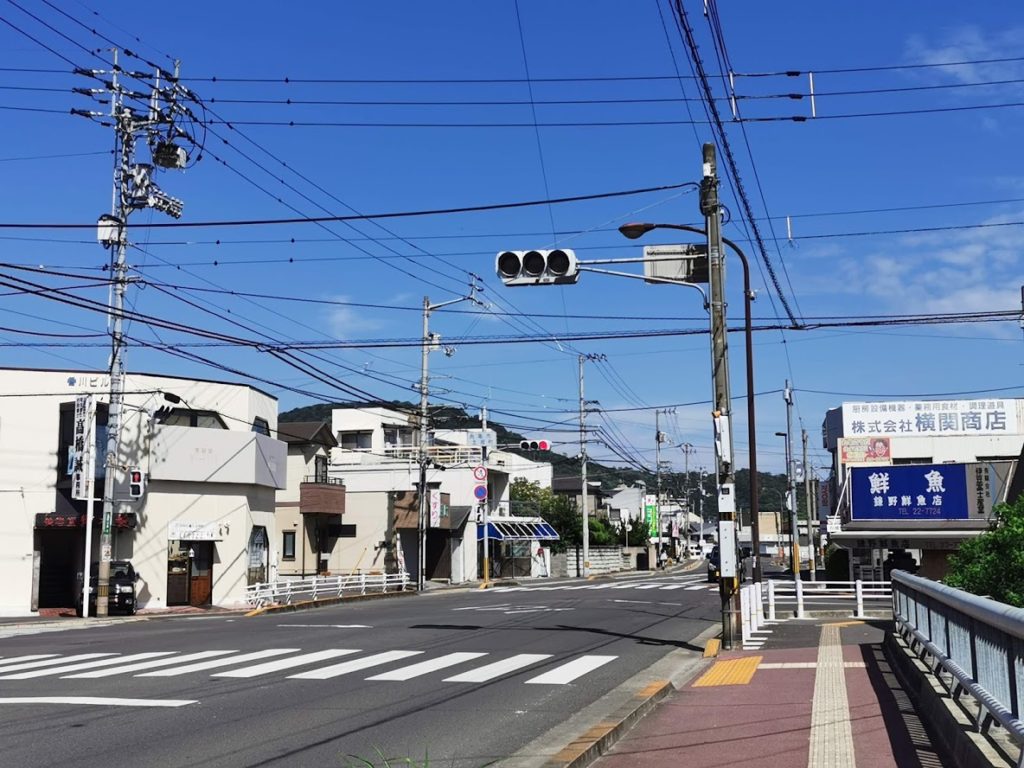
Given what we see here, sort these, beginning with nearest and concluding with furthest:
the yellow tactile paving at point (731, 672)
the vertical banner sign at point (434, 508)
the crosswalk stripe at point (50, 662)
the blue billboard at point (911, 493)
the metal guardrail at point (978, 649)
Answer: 1. the metal guardrail at point (978, 649)
2. the yellow tactile paving at point (731, 672)
3. the crosswalk stripe at point (50, 662)
4. the blue billboard at point (911, 493)
5. the vertical banner sign at point (434, 508)

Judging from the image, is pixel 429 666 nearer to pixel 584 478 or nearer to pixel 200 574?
pixel 200 574

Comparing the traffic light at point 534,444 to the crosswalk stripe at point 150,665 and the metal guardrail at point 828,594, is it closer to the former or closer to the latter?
the metal guardrail at point 828,594

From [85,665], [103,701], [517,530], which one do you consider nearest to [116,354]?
[85,665]

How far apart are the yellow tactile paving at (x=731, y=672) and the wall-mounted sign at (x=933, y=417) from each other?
174 feet

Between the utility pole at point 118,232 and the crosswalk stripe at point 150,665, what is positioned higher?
the utility pole at point 118,232

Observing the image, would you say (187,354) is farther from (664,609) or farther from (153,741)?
(153,741)

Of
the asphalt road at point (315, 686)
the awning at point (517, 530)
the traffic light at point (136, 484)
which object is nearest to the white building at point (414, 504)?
the awning at point (517, 530)

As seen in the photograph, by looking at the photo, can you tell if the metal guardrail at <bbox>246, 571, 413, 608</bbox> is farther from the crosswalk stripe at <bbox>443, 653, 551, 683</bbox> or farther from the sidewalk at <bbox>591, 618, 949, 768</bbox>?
the sidewalk at <bbox>591, 618, 949, 768</bbox>

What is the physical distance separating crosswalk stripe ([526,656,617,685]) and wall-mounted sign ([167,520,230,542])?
21498 millimetres

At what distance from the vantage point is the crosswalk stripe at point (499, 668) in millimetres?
13617

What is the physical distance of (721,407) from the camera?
17.4 m

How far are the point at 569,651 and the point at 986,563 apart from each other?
25.2ft

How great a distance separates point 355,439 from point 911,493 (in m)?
39.4

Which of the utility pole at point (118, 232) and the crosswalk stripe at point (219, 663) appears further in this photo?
the utility pole at point (118, 232)
